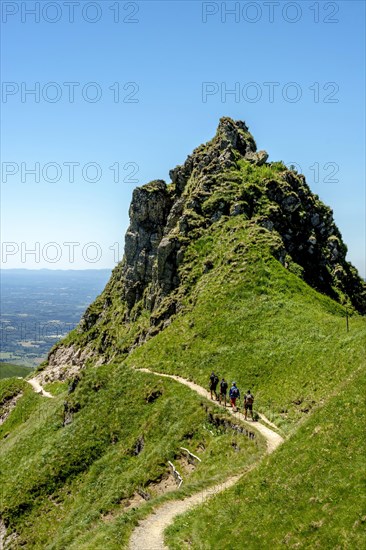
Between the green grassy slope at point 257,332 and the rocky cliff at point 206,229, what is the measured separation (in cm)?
416

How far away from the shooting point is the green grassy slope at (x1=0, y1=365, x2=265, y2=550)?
38.6m

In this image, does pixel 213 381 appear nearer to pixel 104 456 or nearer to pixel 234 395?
pixel 234 395

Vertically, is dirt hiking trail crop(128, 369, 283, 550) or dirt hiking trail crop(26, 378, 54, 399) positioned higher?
dirt hiking trail crop(128, 369, 283, 550)

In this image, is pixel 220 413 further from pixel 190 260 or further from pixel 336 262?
pixel 336 262

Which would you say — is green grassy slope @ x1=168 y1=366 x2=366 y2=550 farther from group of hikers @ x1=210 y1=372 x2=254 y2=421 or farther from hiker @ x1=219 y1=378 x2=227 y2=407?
hiker @ x1=219 y1=378 x2=227 y2=407

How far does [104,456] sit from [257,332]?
77.6ft

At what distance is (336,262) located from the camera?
9881cm

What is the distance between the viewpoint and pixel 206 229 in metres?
89.6

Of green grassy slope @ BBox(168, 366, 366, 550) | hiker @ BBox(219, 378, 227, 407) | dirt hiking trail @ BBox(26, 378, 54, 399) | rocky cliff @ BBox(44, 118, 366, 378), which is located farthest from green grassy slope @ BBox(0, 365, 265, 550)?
dirt hiking trail @ BBox(26, 378, 54, 399)

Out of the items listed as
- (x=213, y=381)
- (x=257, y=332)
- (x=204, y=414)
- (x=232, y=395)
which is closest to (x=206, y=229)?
(x=257, y=332)

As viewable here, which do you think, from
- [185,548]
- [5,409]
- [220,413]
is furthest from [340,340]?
[5,409]

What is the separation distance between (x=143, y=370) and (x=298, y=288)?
25.4 metres

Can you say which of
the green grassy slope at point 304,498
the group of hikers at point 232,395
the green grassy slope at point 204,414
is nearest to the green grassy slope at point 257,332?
the green grassy slope at point 204,414

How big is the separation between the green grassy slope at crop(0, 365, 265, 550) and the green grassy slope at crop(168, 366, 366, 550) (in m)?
4.95
